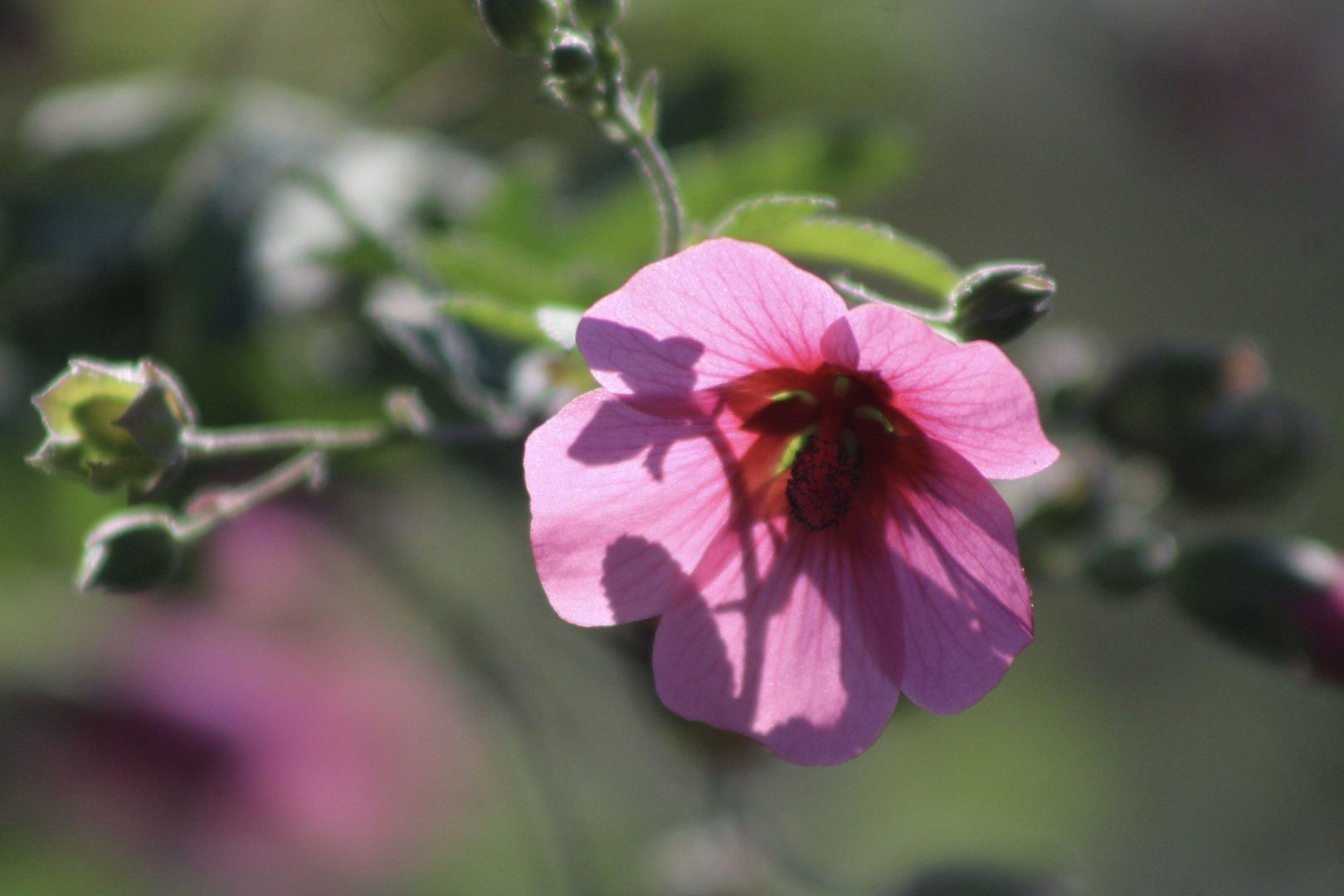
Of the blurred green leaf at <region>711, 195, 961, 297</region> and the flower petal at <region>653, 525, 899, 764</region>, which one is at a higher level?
the blurred green leaf at <region>711, 195, 961, 297</region>

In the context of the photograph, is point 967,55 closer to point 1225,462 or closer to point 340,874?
point 1225,462

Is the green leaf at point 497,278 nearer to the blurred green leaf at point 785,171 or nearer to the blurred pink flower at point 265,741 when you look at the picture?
the blurred green leaf at point 785,171

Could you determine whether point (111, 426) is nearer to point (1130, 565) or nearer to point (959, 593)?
point (959, 593)

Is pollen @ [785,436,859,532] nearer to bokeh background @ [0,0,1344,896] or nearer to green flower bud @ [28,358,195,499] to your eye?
bokeh background @ [0,0,1344,896]

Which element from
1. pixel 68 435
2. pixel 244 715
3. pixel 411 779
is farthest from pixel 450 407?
pixel 411 779

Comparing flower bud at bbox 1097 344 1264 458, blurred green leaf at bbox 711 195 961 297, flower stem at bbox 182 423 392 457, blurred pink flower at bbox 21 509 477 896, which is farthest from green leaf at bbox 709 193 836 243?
blurred pink flower at bbox 21 509 477 896

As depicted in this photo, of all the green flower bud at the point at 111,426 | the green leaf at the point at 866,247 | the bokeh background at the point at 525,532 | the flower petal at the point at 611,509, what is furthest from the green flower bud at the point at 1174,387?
the green flower bud at the point at 111,426

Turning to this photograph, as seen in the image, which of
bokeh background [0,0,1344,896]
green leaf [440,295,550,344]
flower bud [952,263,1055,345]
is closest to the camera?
flower bud [952,263,1055,345]
